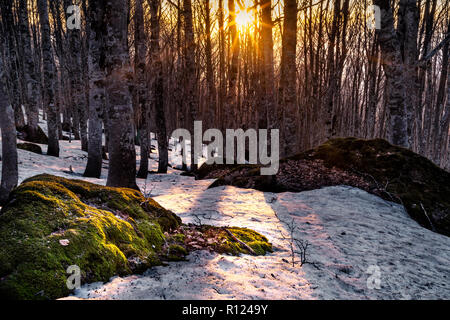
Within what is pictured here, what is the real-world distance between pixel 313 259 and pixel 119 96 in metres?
4.34

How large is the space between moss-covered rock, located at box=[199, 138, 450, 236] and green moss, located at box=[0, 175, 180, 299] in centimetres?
454

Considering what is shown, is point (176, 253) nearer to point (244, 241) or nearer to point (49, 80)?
point (244, 241)

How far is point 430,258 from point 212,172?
7.85 meters

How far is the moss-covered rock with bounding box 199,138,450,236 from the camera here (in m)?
5.44

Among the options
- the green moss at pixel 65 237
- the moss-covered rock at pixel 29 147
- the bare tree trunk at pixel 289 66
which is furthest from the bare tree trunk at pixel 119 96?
the moss-covered rock at pixel 29 147

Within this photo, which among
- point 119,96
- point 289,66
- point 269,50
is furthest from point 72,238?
point 289,66

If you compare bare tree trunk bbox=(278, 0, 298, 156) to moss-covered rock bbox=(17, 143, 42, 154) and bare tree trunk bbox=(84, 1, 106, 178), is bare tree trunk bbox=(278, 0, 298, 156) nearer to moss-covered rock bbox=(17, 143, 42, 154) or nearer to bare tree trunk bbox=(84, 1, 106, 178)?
bare tree trunk bbox=(84, 1, 106, 178)

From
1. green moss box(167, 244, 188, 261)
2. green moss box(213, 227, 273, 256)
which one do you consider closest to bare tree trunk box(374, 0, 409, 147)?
green moss box(213, 227, 273, 256)

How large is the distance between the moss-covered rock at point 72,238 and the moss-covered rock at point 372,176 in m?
3.95

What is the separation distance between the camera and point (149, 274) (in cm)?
232

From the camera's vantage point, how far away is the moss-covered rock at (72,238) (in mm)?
1720

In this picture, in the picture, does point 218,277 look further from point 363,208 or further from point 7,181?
point 7,181

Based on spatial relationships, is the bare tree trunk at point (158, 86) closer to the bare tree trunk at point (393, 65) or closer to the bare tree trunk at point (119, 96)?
the bare tree trunk at point (119, 96)
